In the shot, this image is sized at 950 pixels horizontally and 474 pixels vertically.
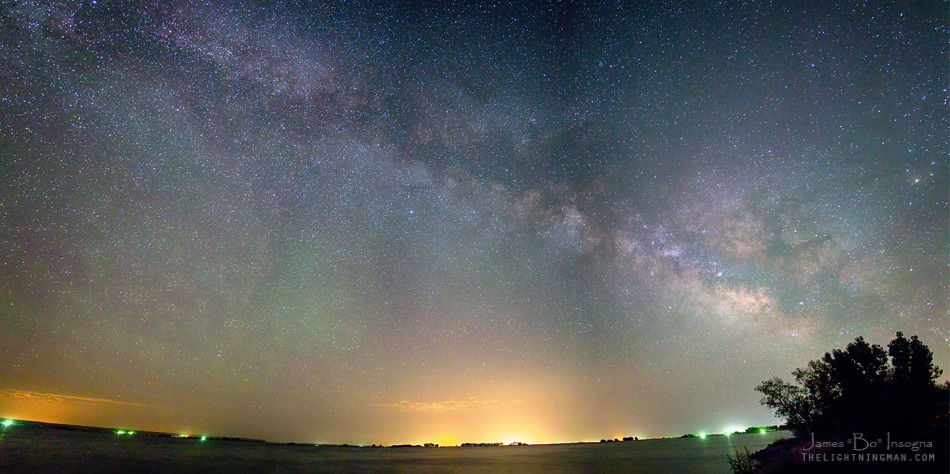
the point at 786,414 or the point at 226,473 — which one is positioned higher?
the point at 786,414

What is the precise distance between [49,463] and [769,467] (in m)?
69.1

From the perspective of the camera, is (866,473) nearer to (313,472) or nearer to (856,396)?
(856,396)

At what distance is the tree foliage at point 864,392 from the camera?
2911cm

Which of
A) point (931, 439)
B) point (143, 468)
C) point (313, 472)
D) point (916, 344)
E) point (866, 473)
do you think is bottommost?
point (313, 472)

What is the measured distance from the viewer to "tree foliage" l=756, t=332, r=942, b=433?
29109 mm

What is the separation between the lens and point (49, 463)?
131 feet

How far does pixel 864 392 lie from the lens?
37781mm

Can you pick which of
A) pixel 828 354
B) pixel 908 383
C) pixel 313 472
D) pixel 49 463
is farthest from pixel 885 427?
pixel 49 463

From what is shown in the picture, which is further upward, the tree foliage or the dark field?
the tree foliage

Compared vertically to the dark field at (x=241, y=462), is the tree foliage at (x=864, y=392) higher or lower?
higher

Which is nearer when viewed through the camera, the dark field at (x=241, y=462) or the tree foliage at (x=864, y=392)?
the tree foliage at (x=864, y=392)

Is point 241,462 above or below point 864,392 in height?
below

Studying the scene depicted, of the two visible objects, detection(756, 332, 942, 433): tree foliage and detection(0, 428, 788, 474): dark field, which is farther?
detection(0, 428, 788, 474): dark field

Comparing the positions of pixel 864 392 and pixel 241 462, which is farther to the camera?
pixel 241 462
